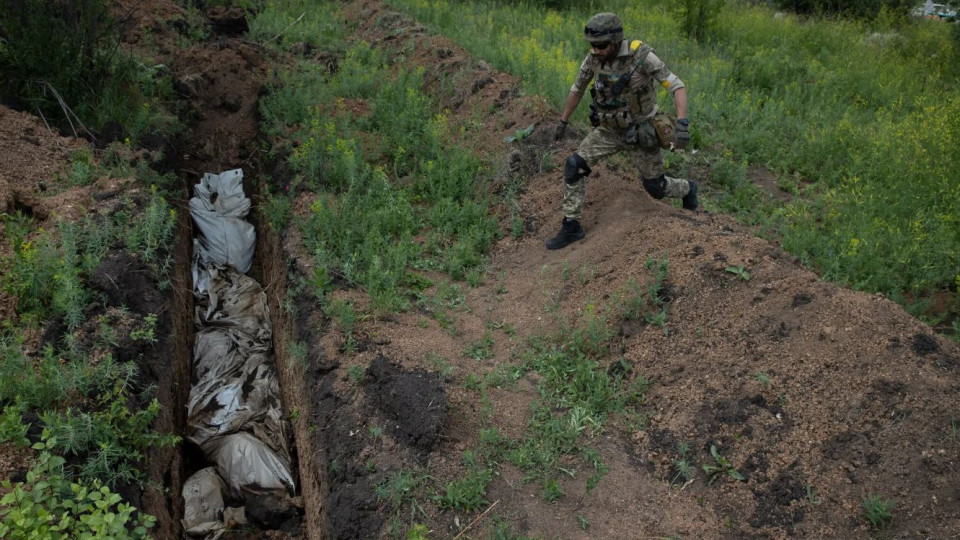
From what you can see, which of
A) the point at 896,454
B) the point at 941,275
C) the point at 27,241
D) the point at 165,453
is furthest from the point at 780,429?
the point at 27,241

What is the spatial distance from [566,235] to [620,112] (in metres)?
1.07

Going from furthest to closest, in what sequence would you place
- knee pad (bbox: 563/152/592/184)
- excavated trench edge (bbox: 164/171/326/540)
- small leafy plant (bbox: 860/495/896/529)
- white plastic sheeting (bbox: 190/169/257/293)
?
white plastic sheeting (bbox: 190/169/257/293), knee pad (bbox: 563/152/592/184), excavated trench edge (bbox: 164/171/326/540), small leafy plant (bbox: 860/495/896/529)

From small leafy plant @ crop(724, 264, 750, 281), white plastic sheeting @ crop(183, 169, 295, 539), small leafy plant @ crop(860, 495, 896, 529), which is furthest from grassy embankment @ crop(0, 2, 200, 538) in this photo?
small leafy plant @ crop(724, 264, 750, 281)

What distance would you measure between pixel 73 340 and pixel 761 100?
6992mm

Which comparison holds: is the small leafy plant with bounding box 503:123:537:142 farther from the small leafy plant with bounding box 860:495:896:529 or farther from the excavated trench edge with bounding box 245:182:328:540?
the small leafy plant with bounding box 860:495:896:529

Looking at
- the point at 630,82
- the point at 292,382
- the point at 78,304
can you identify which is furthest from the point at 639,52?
the point at 78,304

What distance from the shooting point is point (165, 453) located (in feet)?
14.1

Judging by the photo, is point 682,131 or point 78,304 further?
point 682,131

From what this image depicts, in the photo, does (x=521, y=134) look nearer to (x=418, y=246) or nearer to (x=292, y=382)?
(x=418, y=246)

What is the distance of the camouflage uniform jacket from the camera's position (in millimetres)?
4910

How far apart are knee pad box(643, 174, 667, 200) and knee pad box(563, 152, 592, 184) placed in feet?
1.59

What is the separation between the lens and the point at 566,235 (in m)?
5.62

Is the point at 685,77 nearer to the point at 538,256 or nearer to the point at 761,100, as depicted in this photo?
the point at 761,100

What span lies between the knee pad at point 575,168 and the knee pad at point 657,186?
1.59 ft
